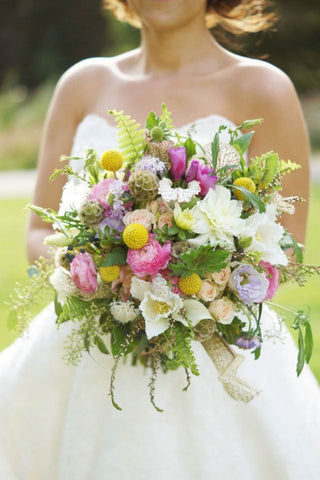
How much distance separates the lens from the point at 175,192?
2006 mm

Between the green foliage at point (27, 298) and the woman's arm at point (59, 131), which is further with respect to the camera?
the woman's arm at point (59, 131)

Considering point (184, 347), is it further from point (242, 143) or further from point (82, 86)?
point (82, 86)

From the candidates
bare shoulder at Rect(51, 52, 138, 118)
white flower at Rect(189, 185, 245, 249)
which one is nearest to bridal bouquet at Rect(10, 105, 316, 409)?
white flower at Rect(189, 185, 245, 249)

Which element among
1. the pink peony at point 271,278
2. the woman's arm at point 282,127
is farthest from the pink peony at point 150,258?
the woman's arm at point 282,127

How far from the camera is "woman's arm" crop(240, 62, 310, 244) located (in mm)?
2658

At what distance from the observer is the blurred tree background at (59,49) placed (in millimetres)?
13684

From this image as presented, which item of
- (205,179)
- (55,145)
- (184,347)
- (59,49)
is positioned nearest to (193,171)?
(205,179)

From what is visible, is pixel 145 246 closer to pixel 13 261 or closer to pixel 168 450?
pixel 168 450

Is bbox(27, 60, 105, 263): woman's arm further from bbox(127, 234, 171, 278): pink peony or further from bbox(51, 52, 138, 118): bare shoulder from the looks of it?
bbox(127, 234, 171, 278): pink peony

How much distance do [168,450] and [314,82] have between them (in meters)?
13.8

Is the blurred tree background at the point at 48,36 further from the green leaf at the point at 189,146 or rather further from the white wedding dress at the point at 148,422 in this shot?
the green leaf at the point at 189,146

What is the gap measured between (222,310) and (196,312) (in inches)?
2.9

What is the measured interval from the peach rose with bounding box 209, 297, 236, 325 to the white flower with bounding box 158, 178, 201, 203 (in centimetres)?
31

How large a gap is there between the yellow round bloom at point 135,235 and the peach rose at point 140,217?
2 cm
